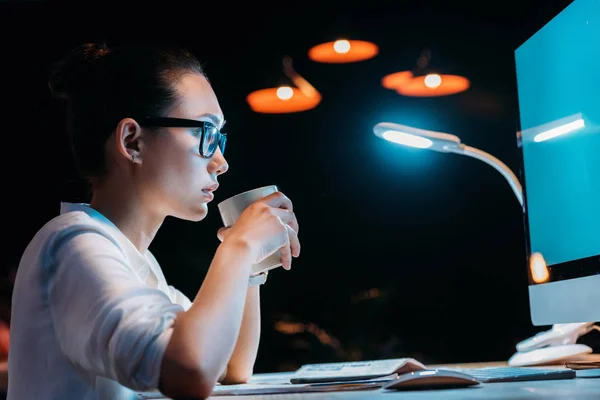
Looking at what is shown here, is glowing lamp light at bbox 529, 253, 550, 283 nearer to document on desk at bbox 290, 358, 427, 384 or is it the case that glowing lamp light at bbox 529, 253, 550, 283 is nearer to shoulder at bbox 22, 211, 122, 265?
document on desk at bbox 290, 358, 427, 384

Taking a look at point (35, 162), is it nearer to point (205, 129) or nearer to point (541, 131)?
point (205, 129)

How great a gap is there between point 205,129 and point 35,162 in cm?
191

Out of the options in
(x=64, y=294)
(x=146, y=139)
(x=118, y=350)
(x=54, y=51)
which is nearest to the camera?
(x=118, y=350)

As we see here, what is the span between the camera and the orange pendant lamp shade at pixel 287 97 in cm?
288

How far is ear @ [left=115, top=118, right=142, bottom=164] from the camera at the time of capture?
1188mm

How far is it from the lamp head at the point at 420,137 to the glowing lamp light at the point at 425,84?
1022 millimetres

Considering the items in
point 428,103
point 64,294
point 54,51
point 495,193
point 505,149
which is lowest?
point 64,294

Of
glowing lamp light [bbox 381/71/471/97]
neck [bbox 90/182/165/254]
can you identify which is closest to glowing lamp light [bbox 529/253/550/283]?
neck [bbox 90/182/165/254]

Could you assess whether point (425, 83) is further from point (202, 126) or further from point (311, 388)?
point (311, 388)

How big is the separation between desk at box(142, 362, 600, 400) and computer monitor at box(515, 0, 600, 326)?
31 cm

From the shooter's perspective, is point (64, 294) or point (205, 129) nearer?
point (64, 294)

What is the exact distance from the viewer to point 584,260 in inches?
48.6

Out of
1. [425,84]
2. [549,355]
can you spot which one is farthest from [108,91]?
[425,84]

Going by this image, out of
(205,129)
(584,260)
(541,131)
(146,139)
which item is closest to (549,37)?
(541,131)
